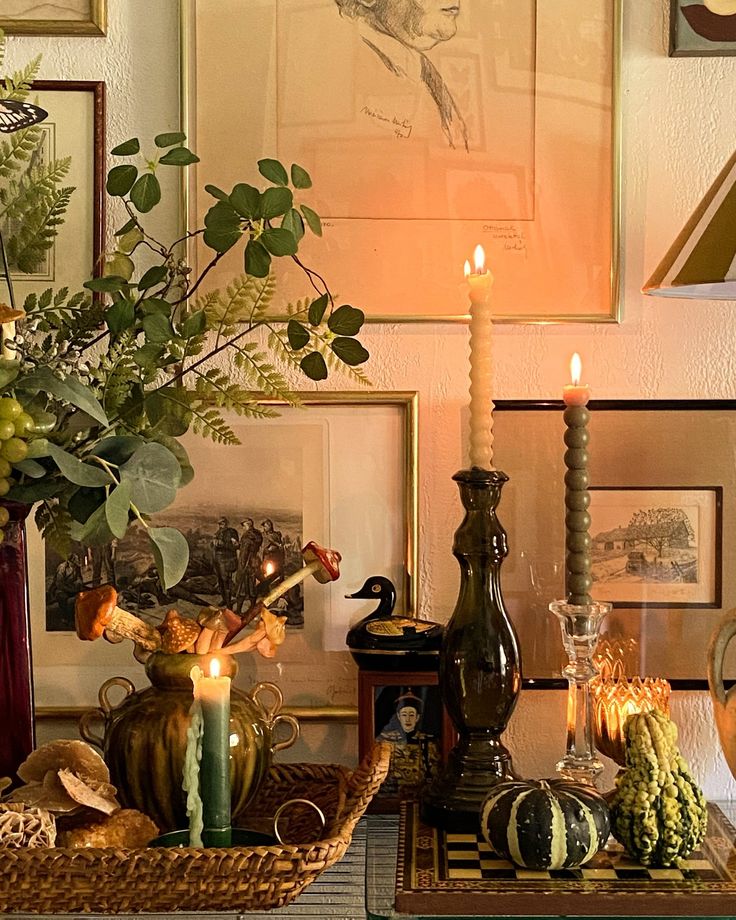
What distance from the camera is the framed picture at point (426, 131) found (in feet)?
3.92

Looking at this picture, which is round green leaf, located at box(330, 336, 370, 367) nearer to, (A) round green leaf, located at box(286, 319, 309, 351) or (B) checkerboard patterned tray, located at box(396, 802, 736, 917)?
(A) round green leaf, located at box(286, 319, 309, 351)

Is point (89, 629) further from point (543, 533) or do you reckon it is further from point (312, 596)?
point (543, 533)

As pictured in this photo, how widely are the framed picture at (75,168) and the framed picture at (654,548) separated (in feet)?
1.98

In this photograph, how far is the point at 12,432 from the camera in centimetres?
82

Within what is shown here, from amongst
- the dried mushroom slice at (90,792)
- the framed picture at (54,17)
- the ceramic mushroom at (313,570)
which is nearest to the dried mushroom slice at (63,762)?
the dried mushroom slice at (90,792)

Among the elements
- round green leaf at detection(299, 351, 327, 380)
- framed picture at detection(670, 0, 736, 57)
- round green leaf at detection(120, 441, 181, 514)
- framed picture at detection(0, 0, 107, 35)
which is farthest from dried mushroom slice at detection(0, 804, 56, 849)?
framed picture at detection(670, 0, 736, 57)

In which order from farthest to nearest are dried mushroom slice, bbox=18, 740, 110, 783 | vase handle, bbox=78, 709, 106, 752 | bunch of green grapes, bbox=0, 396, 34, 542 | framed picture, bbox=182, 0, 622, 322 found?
framed picture, bbox=182, 0, 622, 322, vase handle, bbox=78, 709, 106, 752, dried mushroom slice, bbox=18, 740, 110, 783, bunch of green grapes, bbox=0, 396, 34, 542

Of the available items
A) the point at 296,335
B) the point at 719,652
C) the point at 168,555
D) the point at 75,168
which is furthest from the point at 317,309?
the point at 719,652

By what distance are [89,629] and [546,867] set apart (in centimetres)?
42

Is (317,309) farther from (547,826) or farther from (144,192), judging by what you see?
(547,826)

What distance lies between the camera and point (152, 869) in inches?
33.1

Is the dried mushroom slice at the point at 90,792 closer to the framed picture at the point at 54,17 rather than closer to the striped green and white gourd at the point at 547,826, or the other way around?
the striped green and white gourd at the point at 547,826

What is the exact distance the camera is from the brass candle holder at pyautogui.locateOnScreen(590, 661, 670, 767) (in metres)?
1.05

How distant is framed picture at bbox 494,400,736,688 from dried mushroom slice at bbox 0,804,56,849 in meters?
0.53
